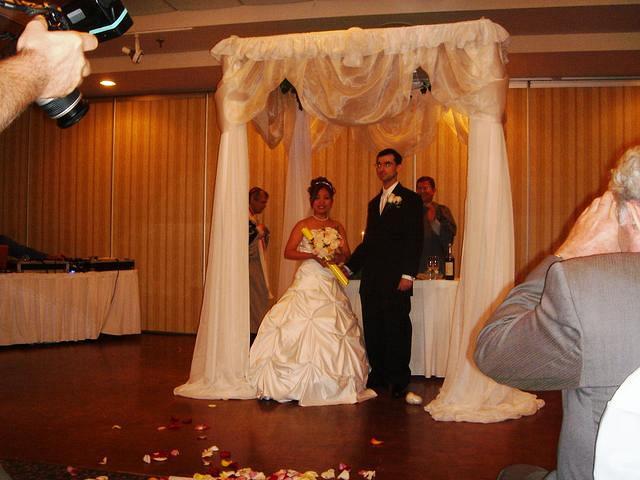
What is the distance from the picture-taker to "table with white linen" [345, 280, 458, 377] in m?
5.57

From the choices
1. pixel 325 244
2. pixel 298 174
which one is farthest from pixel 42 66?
pixel 298 174

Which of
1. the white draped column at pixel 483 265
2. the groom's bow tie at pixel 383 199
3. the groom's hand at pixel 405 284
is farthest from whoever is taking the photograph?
the groom's bow tie at pixel 383 199

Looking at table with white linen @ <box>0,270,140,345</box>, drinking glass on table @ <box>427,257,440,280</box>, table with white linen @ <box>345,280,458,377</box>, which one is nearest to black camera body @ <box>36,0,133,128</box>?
table with white linen @ <box>345,280,458,377</box>

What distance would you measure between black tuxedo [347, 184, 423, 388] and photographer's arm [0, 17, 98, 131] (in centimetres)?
401

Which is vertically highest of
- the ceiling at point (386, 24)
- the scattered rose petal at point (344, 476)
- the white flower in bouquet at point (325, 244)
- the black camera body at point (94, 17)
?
the ceiling at point (386, 24)

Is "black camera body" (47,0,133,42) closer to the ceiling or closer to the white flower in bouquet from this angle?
the white flower in bouquet

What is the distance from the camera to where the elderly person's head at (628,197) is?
4.58ft

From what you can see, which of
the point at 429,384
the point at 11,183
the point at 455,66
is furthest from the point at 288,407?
the point at 11,183

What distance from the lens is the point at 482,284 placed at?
4371mm

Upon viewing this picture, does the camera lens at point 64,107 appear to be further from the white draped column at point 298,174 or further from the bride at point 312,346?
the white draped column at point 298,174

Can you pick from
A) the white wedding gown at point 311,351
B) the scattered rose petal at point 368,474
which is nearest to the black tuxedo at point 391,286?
the white wedding gown at point 311,351

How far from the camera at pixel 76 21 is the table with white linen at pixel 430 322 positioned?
13.9 feet

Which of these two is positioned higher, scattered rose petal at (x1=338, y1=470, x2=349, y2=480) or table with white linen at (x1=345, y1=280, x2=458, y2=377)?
table with white linen at (x1=345, y1=280, x2=458, y2=377)

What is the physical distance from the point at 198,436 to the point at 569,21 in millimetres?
5493
